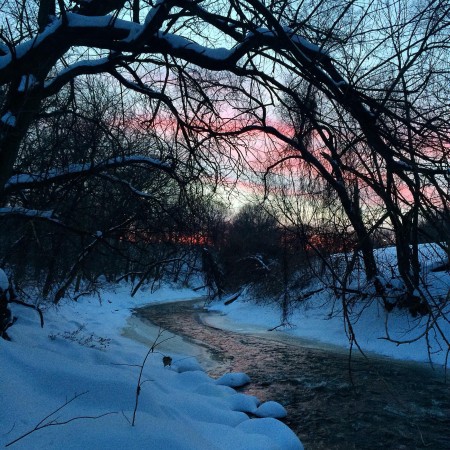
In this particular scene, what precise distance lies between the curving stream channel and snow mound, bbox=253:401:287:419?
14 cm

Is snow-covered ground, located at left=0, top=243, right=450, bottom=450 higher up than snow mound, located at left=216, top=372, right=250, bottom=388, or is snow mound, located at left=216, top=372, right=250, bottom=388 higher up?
snow-covered ground, located at left=0, top=243, right=450, bottom=450

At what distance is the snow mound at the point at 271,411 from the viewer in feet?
23.2

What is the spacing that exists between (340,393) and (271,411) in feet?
7.04

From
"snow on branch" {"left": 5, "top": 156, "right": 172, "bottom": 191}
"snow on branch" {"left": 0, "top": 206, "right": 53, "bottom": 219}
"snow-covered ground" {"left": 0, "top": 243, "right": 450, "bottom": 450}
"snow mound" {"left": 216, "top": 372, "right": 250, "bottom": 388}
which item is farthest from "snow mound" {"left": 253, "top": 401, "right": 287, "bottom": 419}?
"snow on branch" {"left": 0, "top": 206, "right": 53, "bottom": 219}

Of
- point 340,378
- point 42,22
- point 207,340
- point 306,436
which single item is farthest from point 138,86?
point 207,340

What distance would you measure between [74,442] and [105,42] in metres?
3.28

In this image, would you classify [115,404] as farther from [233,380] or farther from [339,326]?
[339,326]

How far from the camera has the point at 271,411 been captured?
23.4 ft

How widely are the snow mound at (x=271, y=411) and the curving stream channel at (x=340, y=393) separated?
145 millimetres

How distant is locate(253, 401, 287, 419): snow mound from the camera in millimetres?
7078

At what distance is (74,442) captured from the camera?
320 cm

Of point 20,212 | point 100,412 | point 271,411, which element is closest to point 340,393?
point 271,411

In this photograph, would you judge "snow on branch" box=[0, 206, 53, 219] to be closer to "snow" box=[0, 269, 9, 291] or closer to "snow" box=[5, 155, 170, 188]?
"snow" box=[5, 155, 170, 188]

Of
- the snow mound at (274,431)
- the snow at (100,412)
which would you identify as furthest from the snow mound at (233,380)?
the snow mound at (274,431)
